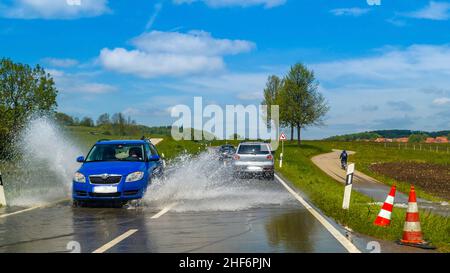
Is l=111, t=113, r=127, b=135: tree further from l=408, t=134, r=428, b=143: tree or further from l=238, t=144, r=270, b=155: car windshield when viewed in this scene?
l=408, t=134, r=428, b=143: tree

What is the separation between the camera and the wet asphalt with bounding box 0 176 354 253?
7465 mm

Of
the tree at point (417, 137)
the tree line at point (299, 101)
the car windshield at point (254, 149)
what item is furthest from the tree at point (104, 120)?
the tree at point (417, 137)

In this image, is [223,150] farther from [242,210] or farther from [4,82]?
[242,210]

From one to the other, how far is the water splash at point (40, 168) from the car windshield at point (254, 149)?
7.77 meters

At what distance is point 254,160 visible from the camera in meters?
23.7

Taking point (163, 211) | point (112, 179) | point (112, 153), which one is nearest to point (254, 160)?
point (112, 153)

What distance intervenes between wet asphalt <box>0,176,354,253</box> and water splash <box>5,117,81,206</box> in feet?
11.2

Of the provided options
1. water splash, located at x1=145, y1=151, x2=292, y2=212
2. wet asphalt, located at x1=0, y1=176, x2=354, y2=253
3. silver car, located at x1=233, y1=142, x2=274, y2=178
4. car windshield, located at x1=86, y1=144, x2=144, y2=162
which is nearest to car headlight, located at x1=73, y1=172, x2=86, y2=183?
wet asphalt, located at x1=0, y1=176, x2=354, y2=253

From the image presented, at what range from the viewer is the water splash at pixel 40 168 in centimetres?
1576

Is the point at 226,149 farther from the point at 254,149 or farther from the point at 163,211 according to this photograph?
the point at 163,211

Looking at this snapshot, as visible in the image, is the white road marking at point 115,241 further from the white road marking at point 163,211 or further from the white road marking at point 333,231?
the white road marking at point 333,231

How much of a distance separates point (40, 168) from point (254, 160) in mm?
12396
